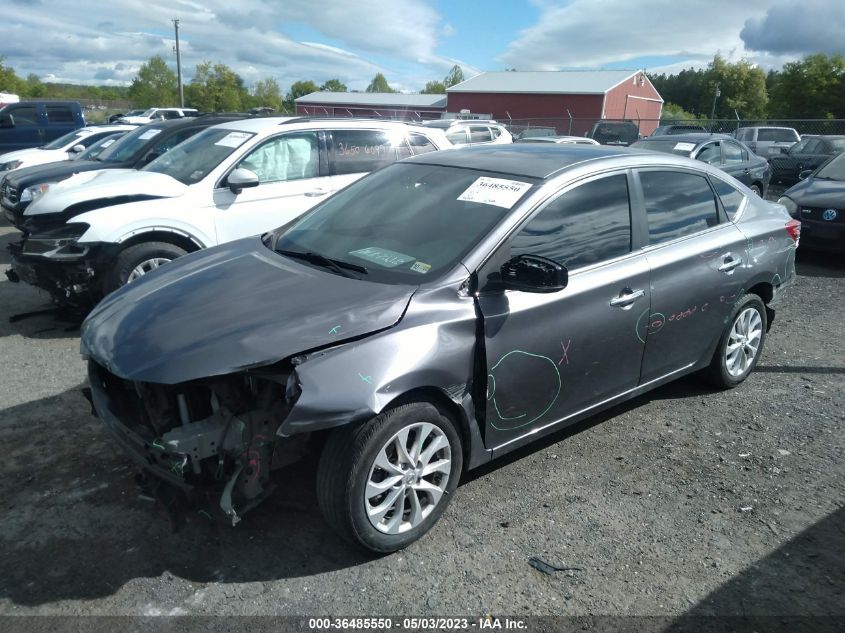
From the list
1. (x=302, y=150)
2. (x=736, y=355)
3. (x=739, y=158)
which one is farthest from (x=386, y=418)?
(x=739, y=158)

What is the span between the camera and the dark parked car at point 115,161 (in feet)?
30.2

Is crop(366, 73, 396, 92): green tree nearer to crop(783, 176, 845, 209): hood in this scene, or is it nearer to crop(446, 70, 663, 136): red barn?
crop(446, 70, 663, 136): red barn

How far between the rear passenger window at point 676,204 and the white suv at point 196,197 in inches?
139

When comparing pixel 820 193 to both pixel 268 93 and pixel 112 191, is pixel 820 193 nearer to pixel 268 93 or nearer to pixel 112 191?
pixel 112 191

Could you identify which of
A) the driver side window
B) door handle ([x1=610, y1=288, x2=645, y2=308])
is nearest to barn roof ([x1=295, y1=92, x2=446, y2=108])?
the driver side window

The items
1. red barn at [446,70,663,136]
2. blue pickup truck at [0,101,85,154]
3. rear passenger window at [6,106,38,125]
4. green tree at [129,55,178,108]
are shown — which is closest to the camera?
blue pickup truck at [0,101,85,154]

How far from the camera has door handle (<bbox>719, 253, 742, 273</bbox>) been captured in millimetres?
4328

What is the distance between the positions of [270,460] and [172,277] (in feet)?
4.27

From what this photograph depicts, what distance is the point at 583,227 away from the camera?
3605mm

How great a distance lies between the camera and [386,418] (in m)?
2.79

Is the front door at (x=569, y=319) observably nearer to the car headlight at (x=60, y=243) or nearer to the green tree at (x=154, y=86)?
the car headlight at (x=60, y=243)

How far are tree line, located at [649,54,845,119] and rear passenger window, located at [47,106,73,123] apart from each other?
82.6 feet

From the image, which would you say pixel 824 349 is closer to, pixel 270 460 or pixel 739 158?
pixel 270 460

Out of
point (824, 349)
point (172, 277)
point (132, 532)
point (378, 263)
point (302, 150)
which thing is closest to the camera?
point (132, 532)
